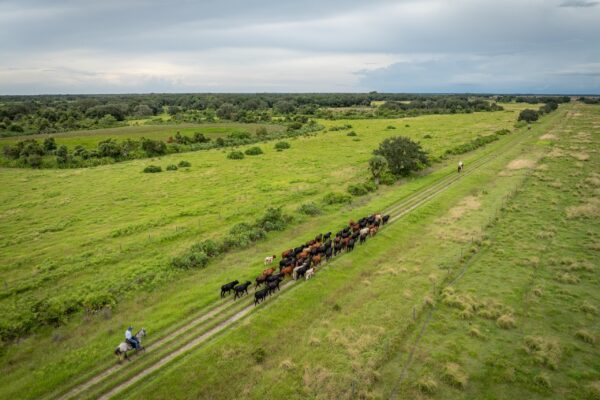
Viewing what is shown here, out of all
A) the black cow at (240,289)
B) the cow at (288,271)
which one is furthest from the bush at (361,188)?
the black cow at (240,289)

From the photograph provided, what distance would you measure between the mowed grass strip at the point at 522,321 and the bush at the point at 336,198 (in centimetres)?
1569

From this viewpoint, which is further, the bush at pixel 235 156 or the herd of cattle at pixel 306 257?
the bush at pixel 235 156

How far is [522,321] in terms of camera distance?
19156 mm

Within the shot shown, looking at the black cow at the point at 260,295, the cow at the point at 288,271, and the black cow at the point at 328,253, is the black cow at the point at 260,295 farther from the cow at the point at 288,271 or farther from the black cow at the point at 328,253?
the black cow at the point at 328,253

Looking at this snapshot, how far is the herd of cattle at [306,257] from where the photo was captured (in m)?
21.7

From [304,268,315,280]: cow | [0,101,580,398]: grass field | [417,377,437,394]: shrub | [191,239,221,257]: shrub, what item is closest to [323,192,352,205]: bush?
[0,101,580,398]: grass field

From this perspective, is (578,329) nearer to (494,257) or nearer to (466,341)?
(466,341)

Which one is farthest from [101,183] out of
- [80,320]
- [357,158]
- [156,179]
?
[357,158]

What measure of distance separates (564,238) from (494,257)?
8260 mm

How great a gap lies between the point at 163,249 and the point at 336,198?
20.0m

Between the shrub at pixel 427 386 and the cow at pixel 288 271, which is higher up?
the cow at pixel 288 271

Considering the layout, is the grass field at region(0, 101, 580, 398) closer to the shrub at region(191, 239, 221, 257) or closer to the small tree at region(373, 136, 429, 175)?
the shrub at region(191, 239, 221, 257)

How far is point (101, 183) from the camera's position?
53.3m

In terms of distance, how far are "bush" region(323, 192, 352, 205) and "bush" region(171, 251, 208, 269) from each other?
58.7ft
